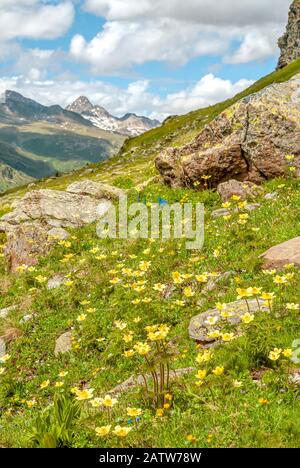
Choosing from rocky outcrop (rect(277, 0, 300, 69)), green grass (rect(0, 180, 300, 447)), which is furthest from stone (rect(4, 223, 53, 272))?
rocky outcrop (rect(277, 0, 300, 69))

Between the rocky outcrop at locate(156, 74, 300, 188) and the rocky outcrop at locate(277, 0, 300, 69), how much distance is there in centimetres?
14738

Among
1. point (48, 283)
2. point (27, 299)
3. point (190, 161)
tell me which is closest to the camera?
point (27, 299)

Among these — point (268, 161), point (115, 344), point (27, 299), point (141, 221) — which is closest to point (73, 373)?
point (115, 344)

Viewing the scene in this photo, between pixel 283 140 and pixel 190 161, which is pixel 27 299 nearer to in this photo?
pixel 190 161

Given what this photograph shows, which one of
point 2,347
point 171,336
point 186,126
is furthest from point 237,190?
point 186,126

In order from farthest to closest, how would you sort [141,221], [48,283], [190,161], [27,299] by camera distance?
1. [190,161]
2. [141,221]
3. [48,283]
4. [27,299]

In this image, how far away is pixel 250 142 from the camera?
1983 centimetres

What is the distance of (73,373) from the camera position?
10.6 m

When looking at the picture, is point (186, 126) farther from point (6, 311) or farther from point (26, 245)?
point (6, 311)

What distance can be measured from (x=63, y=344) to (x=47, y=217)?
9.86 meters

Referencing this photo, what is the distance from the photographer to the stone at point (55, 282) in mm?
15223

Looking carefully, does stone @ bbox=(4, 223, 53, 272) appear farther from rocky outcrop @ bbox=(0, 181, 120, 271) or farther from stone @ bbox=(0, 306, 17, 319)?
stone @ bbox=(0, 306, 17, 319)

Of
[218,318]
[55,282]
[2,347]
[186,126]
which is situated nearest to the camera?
[218,318]

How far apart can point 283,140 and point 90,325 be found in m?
11.8
